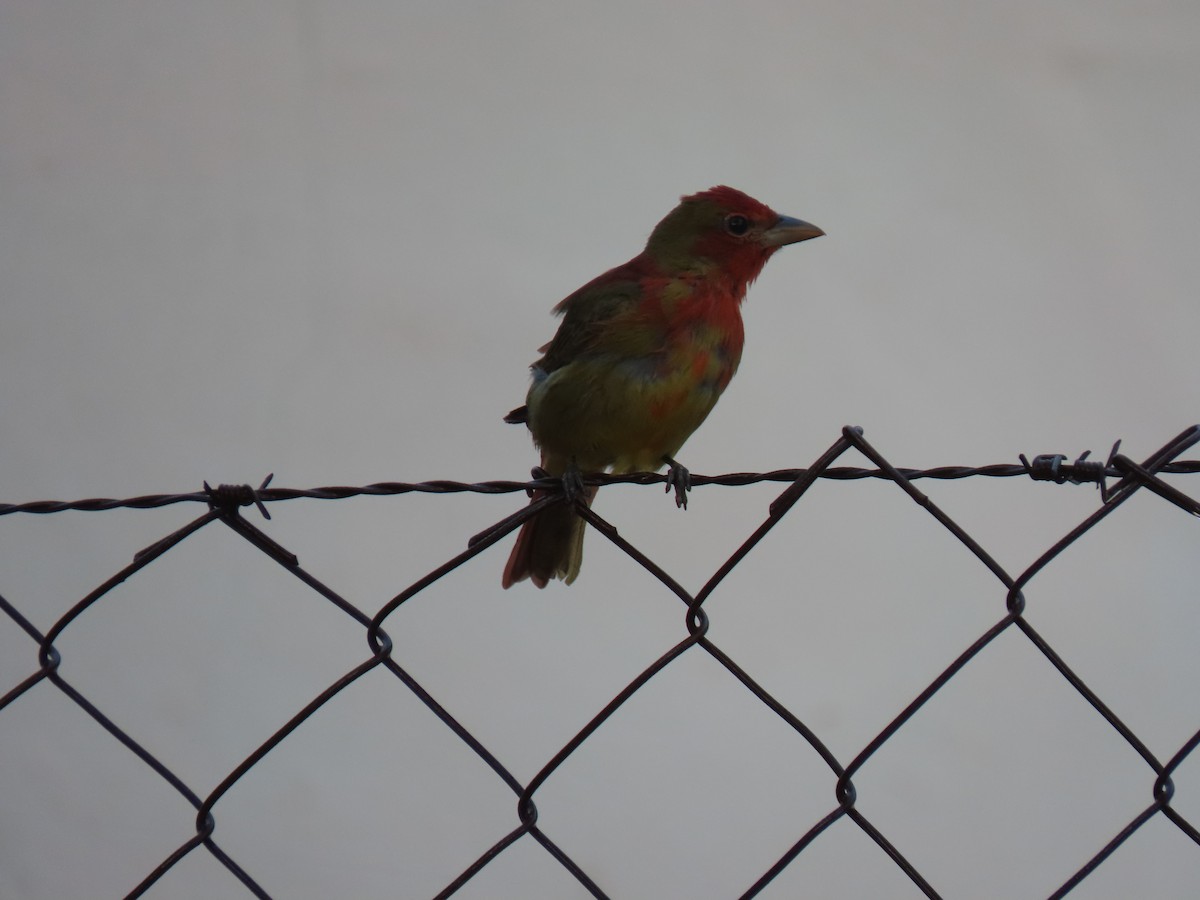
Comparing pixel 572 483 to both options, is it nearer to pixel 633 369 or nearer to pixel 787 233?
pixel 633 369

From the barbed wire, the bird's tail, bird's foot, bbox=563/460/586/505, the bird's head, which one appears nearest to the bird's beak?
the bird's head

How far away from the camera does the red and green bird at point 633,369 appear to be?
78.0 inches

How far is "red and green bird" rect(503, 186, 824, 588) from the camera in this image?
1981 mm

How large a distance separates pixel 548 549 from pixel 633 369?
0.36m

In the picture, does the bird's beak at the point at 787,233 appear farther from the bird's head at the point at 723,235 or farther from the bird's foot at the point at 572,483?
the bird's foot at the point at 572,483

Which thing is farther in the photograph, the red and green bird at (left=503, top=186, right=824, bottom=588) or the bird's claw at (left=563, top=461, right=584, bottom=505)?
the red and green bird at (left=503, top=186, right=824, bottom=588)

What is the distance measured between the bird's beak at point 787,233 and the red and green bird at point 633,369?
2 centimetres

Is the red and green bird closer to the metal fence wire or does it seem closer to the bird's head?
the bird's head

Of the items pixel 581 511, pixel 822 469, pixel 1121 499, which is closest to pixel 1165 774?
pixel 1121 499

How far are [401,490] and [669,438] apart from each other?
3.24ft

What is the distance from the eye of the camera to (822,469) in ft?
3.14

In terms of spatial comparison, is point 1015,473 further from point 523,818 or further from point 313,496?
point 313,496

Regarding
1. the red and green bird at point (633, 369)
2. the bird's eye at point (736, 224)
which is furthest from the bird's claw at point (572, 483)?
the bird's eye at point (736, 224)

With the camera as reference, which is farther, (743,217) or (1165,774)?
(743,217)
